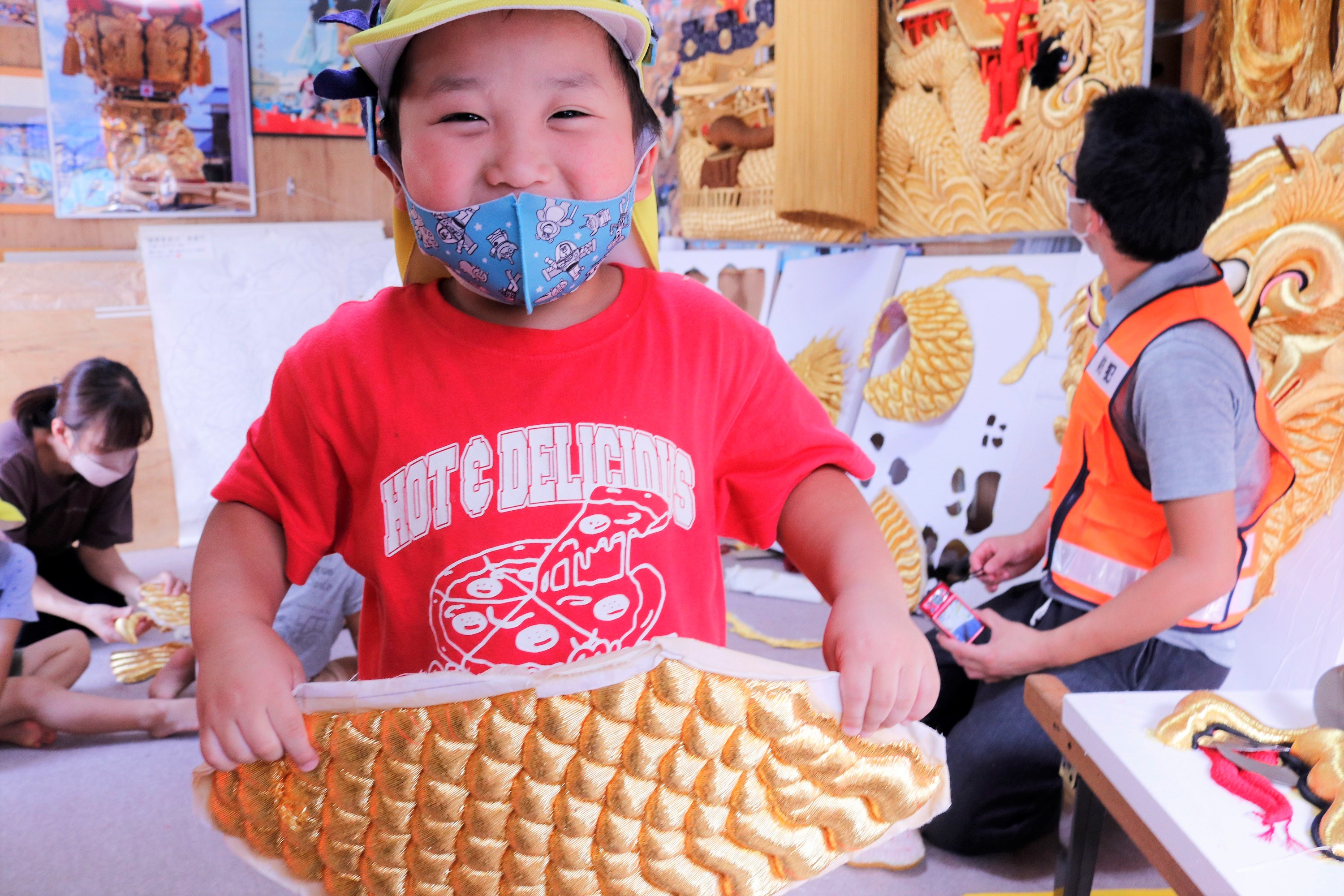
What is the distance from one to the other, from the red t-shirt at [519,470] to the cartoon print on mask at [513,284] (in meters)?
0.03

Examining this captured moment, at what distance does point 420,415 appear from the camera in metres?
0.71

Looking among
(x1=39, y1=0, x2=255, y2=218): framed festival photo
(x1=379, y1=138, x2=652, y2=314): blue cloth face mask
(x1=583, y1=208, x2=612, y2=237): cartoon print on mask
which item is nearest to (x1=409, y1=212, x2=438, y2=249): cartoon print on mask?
(x1=379, y1=138, x2=652, y2=314): blue cloth face mask

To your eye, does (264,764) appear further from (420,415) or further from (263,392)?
(263,392)

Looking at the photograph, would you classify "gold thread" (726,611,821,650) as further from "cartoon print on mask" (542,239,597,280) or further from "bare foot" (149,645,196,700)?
"cartoon print on mask" (542,239,597,280)

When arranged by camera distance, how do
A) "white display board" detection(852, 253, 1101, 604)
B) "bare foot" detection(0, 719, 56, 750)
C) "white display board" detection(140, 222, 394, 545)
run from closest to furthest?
"bare foot" detection(0, 719, 56, 750)
"white display board" detection(852, 253, 1101, 604)
"white display board" detection(140, 222, 394, 545)

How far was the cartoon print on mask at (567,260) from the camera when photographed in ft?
2.29

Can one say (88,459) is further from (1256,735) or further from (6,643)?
(1256,735)

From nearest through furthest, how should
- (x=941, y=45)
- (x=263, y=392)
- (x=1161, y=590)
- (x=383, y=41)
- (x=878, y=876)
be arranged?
1. (x=383, y=41)
2. (x=1161, y=590)
3. (x=878, y=876)
4. (x=941, y=45)
5. (x=263, y=392)

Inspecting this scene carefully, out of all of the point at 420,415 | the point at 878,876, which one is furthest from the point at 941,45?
the point at 420,415

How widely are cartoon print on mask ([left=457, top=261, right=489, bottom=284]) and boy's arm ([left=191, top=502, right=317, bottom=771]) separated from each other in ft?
0.77

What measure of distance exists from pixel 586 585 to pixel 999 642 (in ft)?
2.97

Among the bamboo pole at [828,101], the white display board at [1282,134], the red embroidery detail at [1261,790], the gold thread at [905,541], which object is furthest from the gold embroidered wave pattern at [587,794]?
the bamboo pole at [828,101]

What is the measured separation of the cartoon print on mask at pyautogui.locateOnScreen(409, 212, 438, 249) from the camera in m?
0.71

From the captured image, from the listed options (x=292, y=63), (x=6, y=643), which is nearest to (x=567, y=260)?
(x=6, y=643)
